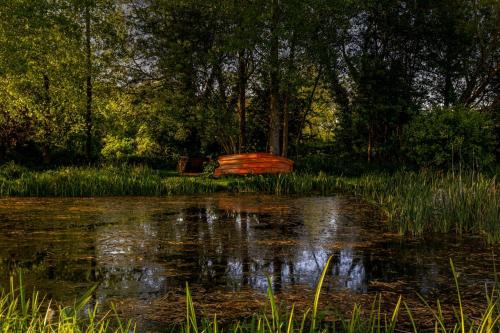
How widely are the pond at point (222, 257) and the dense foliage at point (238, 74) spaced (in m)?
9.13

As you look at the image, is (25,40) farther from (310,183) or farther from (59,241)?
(59,241)

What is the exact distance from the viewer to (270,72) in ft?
62.6

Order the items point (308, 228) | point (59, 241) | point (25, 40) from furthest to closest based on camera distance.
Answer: point (25, 40) < point (308, 228) < point (59, 241)

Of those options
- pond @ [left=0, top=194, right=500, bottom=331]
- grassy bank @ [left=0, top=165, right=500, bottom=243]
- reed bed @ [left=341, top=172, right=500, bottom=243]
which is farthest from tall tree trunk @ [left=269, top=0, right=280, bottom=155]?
reed bed @ [left=341, top=172, right=500, bottom=243]

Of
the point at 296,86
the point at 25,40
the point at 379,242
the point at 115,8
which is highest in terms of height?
the point at 115,8

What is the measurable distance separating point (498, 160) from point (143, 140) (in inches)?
561

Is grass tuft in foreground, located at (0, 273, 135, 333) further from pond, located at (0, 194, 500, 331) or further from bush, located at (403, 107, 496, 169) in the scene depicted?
bush, located at (403, 107, 496, 169)

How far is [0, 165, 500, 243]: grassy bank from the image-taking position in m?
8.34

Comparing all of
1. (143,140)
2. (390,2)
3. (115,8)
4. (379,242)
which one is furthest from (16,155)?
(379,242)

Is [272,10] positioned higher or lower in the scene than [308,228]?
higher

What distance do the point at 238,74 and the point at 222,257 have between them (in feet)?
48.4

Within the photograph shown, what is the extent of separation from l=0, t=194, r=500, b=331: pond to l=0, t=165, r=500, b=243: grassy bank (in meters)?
0.48

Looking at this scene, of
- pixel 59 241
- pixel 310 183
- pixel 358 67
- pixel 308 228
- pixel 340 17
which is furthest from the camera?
pixel 358 67

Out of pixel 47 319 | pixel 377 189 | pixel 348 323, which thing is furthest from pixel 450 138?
pixel 47 319
